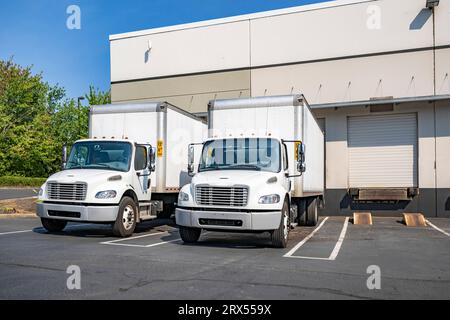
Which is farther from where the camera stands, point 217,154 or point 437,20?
point 437,20

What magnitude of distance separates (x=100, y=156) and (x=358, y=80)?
1194cm

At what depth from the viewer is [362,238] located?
11383mm

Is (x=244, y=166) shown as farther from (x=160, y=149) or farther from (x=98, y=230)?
(x=98, y=230)

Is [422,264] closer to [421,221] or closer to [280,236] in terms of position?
[280,236]

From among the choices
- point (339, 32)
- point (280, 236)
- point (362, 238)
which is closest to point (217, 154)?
point (280, 236)

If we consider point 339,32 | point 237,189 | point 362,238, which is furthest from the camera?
point 339,32

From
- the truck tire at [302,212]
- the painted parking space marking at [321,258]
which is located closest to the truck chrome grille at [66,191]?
the painted parking space marking at [321,258]

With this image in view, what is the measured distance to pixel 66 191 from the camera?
1051 centimetres

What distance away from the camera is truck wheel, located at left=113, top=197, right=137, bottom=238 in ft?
35.0

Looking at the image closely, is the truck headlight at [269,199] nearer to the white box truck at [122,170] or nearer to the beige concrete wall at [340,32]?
the white box truck at [122,170]

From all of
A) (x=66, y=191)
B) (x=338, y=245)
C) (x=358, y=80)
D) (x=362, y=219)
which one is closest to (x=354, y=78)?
(x=358, y=80)

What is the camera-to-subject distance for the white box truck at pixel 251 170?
29.1ft

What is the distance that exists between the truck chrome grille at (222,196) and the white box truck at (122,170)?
251 cm
